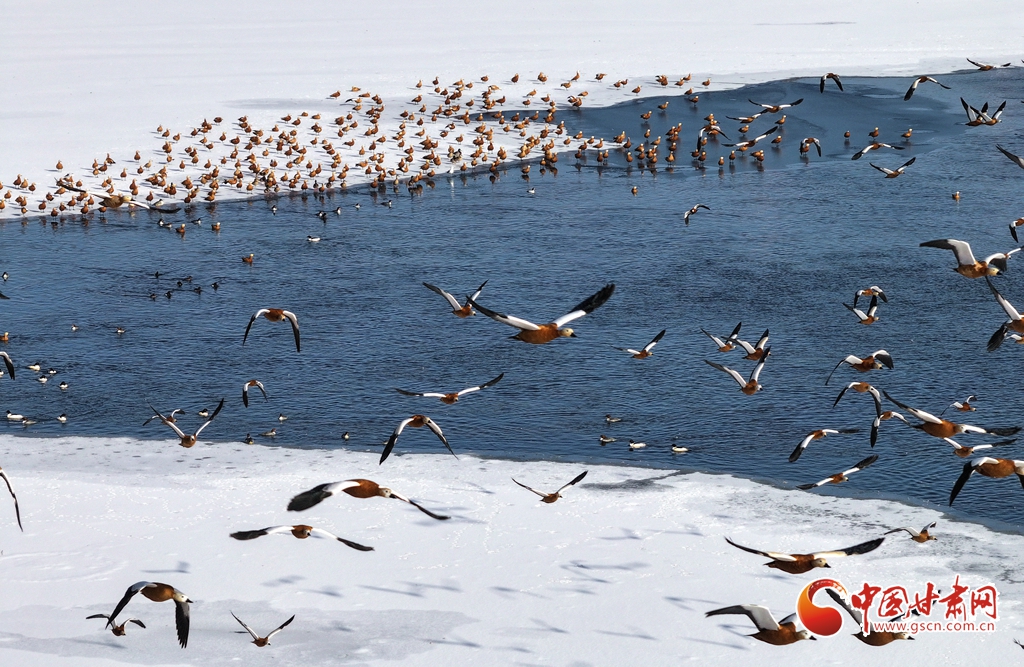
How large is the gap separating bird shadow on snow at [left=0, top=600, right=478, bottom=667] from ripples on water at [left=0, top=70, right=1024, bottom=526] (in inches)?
196

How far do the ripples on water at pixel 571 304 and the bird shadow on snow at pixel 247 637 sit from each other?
497cm

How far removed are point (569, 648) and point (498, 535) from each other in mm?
2556

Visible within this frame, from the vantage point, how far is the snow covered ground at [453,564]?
12.9m

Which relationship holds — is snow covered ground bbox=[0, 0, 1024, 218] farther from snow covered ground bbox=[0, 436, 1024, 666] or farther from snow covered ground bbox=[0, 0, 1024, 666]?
snow covered ground bbox=[0, 436, 1024, 666]

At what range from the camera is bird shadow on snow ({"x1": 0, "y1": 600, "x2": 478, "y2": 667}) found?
508 inches

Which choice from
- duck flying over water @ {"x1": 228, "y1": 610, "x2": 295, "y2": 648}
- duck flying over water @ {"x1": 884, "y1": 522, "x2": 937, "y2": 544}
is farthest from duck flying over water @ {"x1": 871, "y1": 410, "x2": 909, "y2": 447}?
duck flying over water @ {"x1": 228, "y1": 610, "x2": 295, "y2": 648}

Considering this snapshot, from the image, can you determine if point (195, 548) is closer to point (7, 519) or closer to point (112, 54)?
point (7, 519)

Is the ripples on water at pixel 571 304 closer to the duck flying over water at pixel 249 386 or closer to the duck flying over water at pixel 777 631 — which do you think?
the duck flying over water at pixel 249 386

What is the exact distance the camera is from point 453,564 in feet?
47.7

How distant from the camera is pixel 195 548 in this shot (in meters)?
15.0

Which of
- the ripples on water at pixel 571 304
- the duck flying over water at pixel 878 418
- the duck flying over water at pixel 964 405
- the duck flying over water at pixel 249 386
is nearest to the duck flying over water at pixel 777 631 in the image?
the duck flying over water at pixel 878 418

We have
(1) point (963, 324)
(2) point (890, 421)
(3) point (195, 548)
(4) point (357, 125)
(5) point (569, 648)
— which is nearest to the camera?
Result: (5) point (569, 648)

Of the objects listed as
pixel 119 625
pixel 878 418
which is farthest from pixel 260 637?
pixel 878 418

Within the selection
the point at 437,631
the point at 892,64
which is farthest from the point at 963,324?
the point at 892,64
